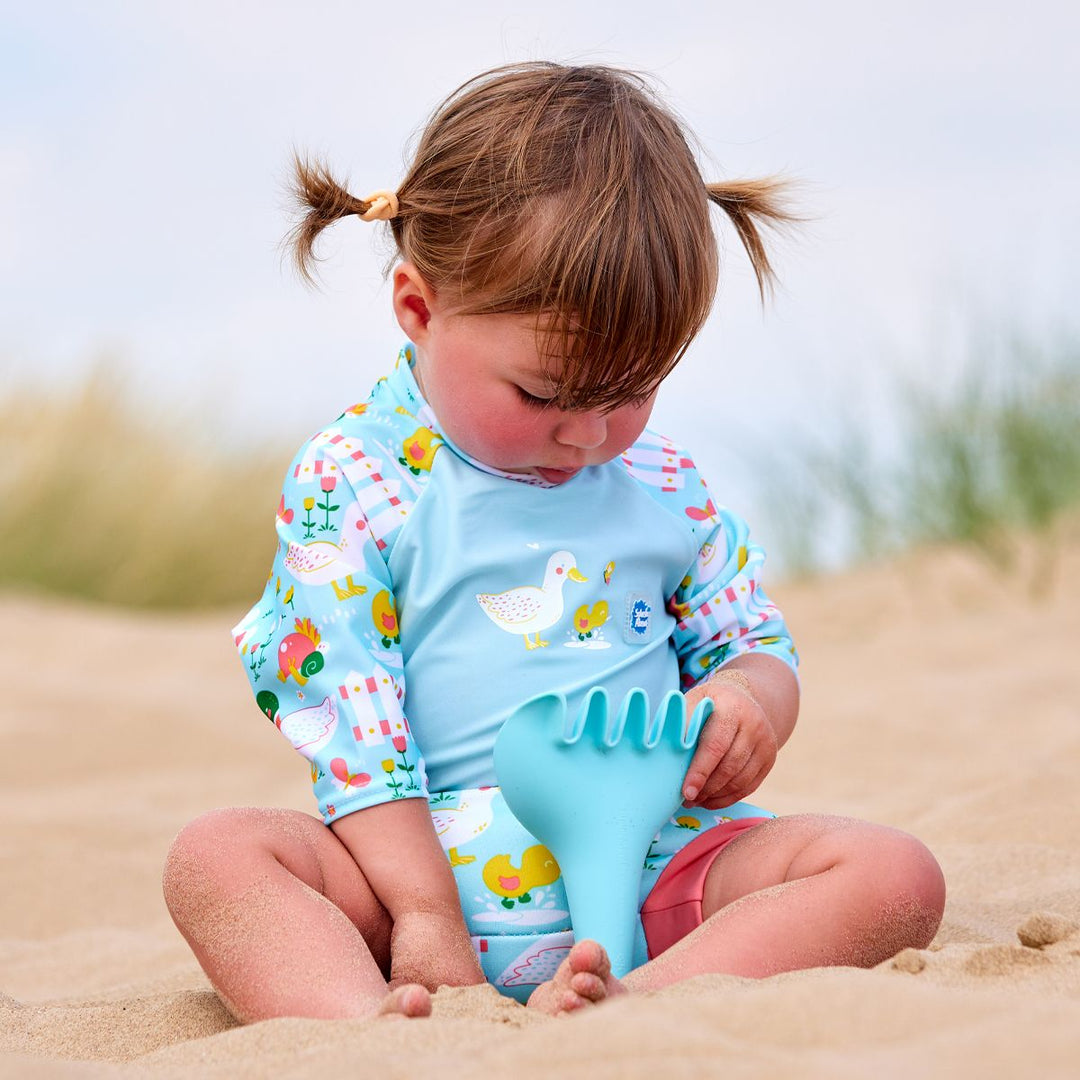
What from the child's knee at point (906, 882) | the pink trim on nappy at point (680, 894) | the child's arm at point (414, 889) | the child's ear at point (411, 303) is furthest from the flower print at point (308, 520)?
the child's knee at point (906, 882)

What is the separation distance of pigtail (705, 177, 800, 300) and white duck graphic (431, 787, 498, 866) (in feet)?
2.34

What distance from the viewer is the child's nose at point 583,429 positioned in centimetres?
158

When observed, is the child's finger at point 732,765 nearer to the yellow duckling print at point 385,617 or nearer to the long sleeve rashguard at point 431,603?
the long sleeve rashguard at point 431,603

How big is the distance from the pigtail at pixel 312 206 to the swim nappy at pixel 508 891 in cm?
69

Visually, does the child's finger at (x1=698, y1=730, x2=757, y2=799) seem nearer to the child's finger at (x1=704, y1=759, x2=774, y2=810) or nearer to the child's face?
the child's finger at (x1=704, y1=759, x2=774, y2=810)

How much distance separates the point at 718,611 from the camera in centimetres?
182

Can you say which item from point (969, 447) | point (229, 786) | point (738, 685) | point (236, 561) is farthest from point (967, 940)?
point (236, 561)

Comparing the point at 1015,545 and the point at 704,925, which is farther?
the point at 1015,545

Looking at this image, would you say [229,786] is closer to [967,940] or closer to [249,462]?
[967,940]

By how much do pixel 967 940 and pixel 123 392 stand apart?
574 centimetres

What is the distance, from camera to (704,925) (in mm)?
1493

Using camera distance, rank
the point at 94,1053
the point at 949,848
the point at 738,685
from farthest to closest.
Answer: the point at 949,848
the point at 738,685
the point at 94,1053

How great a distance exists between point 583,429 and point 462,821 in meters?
0.44

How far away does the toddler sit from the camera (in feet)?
4.86
